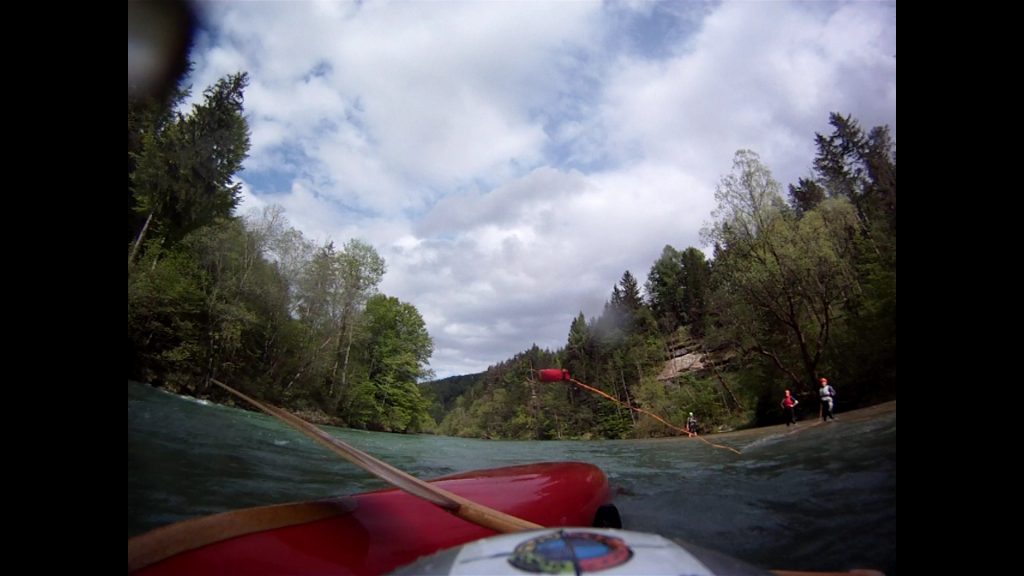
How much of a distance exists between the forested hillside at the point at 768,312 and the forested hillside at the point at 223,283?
222 cm

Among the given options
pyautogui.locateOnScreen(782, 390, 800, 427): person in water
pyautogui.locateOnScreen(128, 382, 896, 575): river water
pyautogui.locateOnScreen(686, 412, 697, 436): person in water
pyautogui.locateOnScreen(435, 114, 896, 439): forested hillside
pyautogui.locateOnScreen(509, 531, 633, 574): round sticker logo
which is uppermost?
pyautogui.locateOnScreen(435, 114, 896, 439): forested hillside

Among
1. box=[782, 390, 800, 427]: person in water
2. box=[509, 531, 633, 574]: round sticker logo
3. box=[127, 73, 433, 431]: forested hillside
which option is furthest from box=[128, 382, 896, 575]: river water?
box=[509, 531, 633, 574]: round sticker logo

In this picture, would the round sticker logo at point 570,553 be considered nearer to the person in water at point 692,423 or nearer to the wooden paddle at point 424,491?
the wooden paddle at point 424,491

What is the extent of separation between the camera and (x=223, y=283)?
347cm

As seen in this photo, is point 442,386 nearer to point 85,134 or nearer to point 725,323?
point 725,323

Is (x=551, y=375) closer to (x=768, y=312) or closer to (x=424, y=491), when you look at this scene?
(x=424, y=491)

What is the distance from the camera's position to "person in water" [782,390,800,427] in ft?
17.0

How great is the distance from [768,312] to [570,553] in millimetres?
4180

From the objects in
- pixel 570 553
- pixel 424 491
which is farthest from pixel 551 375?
pixel 570 553

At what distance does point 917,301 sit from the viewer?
146cm

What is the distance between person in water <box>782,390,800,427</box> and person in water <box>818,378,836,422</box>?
1.88ft

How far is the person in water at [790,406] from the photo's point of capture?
17.0 ft

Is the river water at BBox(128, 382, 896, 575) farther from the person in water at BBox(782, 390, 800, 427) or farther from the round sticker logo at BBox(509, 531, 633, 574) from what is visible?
the round sticker logo at BBox(509, 531, 633, 574)

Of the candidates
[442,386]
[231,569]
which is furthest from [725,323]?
[442,386]
